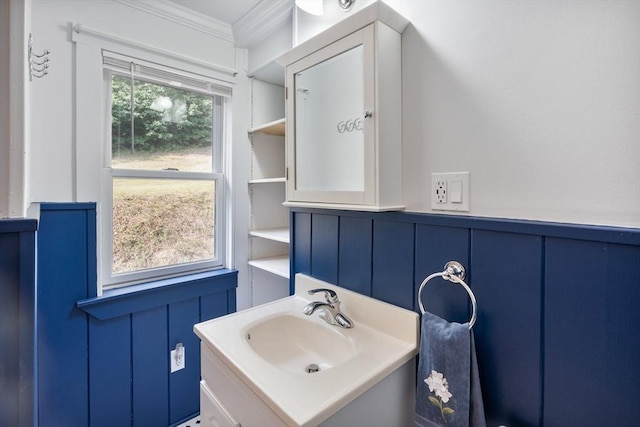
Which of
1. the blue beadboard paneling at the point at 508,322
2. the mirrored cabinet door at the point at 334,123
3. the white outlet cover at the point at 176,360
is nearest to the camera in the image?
the blue beadboard paneling at the point at 508,322

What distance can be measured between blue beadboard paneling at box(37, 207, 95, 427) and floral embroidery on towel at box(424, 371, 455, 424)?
1502mm

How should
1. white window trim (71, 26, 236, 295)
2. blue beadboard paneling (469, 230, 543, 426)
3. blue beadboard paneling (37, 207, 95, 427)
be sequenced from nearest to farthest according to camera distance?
blue beadboard paneling (469, 230, 543, 426)
blue beadboard paneling (37, 207, 95, 427)
white window trim (71, 26, 236, 295)

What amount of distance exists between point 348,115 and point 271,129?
880mm

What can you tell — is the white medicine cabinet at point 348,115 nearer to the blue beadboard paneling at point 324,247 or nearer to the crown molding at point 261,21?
the blue beadboard paneling at point 324,247

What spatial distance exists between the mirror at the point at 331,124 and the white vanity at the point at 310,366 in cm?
47

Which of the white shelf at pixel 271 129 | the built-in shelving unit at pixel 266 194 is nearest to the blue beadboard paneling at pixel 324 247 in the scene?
the built-in shelving unit at pixel 266 194

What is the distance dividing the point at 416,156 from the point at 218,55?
1.45 m

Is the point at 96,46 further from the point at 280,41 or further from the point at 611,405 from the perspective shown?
the point at 611,405

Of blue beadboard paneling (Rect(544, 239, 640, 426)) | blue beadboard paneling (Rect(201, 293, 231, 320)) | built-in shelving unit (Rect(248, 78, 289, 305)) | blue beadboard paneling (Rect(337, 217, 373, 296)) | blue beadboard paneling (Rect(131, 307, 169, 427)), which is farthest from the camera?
built-in shelving unit (Rect(248, 78, 289, 305))

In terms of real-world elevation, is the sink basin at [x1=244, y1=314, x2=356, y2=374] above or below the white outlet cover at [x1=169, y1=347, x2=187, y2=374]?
above

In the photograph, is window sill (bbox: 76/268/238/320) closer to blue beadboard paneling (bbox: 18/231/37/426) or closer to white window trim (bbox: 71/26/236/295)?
white window trim (bbox: 71/26/236/295)

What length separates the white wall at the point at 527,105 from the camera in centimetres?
68

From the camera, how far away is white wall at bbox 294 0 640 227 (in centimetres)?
68

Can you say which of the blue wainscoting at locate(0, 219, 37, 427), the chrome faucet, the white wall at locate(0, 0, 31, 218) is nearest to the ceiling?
the white wall at locate(0, 0, 31, 218)
